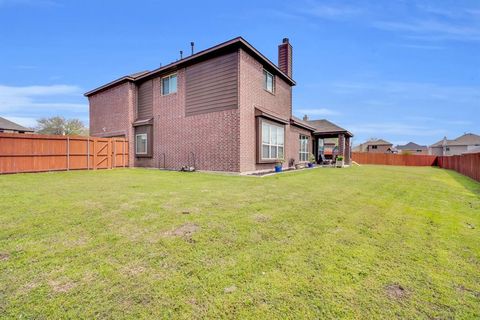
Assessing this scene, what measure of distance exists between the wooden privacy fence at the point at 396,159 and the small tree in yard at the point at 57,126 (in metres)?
48.4

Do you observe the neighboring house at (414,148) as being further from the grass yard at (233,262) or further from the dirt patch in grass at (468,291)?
the dirt patch in grass at (468,291)

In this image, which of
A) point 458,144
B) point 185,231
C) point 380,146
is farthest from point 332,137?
point 458,144

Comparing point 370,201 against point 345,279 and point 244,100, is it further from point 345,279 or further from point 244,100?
point 244,100

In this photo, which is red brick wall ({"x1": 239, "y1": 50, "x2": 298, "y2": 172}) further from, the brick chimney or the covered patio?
the covered patio

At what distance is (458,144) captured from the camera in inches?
2197

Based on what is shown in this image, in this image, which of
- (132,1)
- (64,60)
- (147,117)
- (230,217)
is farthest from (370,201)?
(64,60)

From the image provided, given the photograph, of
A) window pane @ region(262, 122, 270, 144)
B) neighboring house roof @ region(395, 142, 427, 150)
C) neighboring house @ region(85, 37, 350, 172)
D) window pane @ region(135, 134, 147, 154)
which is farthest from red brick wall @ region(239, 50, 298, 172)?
neighboring house roof @ region(395, 142, 427, 150)

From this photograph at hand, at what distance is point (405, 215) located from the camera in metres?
4.87

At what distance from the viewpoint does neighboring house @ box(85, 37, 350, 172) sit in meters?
11.4

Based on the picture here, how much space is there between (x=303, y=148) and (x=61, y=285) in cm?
1930

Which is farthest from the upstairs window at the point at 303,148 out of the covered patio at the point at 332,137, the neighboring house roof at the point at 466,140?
the neighboring house roof at the point at 466,140

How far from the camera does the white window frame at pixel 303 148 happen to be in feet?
62.8

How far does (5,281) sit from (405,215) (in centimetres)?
650

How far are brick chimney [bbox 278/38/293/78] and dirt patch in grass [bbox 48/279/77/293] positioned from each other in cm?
1719
